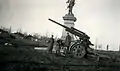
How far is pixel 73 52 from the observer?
6.14 meters

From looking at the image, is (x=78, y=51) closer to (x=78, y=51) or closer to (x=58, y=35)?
(x=78, y=51)

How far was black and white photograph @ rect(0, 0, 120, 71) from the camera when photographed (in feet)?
16.0

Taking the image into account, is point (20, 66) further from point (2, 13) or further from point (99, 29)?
point (99, 29)

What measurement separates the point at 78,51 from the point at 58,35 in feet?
11.1

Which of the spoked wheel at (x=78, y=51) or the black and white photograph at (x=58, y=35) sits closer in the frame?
the black and white photograph at (x=58, y=35)

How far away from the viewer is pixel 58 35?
30.8 ft

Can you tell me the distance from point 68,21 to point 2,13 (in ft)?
12.4

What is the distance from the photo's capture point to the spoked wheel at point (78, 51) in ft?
19.8

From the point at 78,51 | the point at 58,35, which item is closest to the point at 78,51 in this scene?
the point at 78,51

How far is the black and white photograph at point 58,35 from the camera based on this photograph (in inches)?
192

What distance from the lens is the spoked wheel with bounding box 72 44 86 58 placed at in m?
6.05

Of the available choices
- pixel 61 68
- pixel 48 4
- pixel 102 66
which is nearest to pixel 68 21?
pixel 48 4

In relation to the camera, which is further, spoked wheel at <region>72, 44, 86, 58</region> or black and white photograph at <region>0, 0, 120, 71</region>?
spoked wheel at <region>72, 44, 86, 58</region>

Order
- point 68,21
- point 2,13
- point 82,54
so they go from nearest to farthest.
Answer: point 2,13 → point 82,54 → point 68,21
